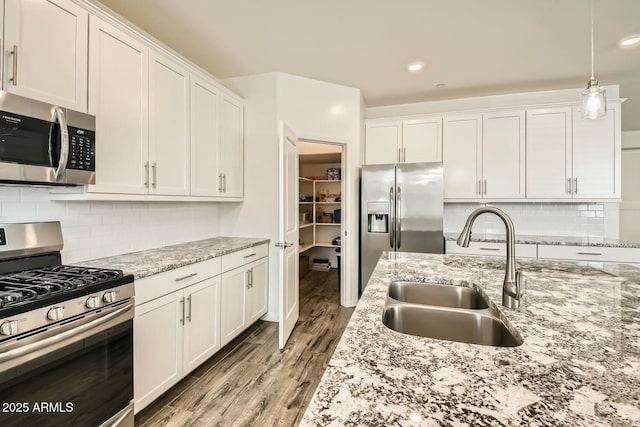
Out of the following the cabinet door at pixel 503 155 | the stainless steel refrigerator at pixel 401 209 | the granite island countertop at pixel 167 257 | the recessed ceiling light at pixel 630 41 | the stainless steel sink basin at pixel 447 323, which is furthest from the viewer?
the cabinet door at pixel 503 155

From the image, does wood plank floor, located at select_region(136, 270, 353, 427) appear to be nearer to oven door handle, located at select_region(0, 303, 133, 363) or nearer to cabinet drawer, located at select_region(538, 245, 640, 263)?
oven door handle, located at select_region(0, 303, 133, 363)

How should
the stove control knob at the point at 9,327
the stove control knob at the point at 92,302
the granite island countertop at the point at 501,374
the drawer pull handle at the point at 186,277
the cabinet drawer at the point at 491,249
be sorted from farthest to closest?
the cabinet drawer at the point at 491,249, the drawer pull handle at the point at 186,277, the stove control knob at the point at 92,302, the stove control knob at the point at 9,327, the granite island countertop at the point at 501,374

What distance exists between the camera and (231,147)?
9.89 ft

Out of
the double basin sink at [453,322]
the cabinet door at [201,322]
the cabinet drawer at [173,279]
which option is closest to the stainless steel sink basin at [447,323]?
the double basin sink at [453,322]

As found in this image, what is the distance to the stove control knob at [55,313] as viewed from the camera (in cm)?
113

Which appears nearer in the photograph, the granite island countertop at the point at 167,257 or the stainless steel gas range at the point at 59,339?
the stainless steel gas range at the point at 59,339

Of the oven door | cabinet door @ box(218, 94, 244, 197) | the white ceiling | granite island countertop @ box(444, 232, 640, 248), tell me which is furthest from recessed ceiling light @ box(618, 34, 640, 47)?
the oven door

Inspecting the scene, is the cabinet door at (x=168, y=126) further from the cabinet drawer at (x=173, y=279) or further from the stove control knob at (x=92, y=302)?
the stove control knob at (x=92, y=302)

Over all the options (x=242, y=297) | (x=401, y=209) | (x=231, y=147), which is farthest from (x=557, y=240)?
(x=231, y=147)

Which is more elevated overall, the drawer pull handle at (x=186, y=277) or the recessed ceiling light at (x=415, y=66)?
the recessed ceiling light at (x=415, y=66)

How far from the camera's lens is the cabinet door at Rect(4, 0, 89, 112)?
4.37ft

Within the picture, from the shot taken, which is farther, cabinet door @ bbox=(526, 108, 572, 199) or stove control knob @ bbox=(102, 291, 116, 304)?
cabinet door @ bbox=(526, 108, 572, 199)

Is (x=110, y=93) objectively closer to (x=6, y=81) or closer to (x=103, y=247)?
(x=6, y=81)

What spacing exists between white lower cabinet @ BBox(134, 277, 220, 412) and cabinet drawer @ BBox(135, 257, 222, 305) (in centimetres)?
4
